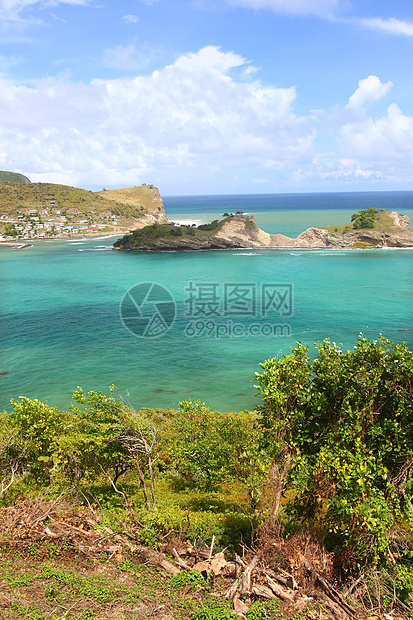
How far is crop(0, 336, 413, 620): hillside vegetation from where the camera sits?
9.72m

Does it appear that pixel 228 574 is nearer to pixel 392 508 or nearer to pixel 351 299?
pixel 392 508

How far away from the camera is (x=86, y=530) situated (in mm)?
12133

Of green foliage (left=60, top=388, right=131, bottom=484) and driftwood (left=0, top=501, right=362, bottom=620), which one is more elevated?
green foliage (left=60, top=388, right=131, bottom=484)

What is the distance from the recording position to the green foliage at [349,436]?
1022cm

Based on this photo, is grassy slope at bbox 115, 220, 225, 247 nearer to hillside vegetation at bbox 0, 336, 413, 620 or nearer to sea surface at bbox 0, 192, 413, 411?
sea surface at bbox 0, 192, 413, 411

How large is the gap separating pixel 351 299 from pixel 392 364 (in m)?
48.5

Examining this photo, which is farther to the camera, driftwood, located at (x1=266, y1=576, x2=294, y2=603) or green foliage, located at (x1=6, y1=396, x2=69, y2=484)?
green foliage, located at (x1=6, y1=396, x2=69, y2=484)

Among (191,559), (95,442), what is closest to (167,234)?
(95,442)

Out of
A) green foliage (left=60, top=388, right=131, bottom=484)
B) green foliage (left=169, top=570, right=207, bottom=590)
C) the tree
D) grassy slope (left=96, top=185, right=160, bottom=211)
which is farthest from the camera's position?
grassy slope (left=96, top=185, right=160, bottom=211)

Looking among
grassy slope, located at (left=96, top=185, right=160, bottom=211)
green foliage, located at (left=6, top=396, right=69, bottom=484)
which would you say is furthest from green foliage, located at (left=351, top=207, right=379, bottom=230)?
green foliage, located at (left=6, top=396, right=69, bottom=484)
